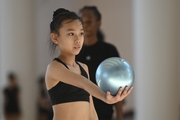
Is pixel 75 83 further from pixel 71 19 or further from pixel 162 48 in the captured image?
pixel 162 48

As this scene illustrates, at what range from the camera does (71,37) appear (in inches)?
70.6

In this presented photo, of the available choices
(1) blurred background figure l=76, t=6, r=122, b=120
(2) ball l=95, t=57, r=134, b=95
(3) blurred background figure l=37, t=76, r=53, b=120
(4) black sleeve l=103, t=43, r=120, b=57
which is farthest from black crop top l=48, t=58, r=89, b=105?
(3) blurred background figure l=37, t=76, r=53, b=120

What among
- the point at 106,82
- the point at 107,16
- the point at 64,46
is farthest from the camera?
the point at 107,16

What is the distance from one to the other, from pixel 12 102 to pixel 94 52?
124 inches

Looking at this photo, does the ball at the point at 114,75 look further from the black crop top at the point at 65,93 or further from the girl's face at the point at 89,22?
the girl's face at the point at 89,22

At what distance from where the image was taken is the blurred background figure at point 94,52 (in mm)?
2523

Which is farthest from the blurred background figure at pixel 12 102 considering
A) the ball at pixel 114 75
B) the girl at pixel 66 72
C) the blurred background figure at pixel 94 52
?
the ball at pixel 114 75

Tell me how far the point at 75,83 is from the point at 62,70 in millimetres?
103

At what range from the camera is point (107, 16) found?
5.82 meters

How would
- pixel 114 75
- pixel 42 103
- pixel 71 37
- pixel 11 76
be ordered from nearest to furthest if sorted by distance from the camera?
1. pixel 114 75
2. pixel 71 37
3. pixel 42 103
4. pixel 11 76

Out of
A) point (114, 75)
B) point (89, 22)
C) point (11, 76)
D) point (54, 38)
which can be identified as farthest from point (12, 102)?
point (114, 75)

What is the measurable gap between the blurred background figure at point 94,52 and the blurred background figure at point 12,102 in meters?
3.09

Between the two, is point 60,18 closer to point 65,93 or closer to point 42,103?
point 65,93

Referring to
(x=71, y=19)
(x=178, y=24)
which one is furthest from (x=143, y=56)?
(x=71, y=19)
